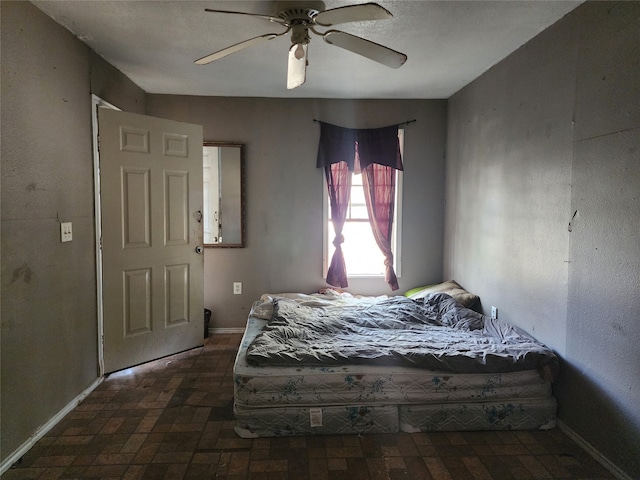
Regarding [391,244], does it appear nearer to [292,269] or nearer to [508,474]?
[292,269]

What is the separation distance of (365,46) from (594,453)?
2.37m

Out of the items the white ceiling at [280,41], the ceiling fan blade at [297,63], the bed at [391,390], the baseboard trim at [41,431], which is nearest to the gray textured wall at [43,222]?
the baseboard trim at [41,431]

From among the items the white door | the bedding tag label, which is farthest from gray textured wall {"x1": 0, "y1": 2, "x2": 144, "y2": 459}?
the bedding tag label

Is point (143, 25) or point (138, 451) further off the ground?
point (143, 25)

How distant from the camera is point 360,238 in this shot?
4.43m

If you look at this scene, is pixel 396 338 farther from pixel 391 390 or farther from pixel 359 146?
pixel 359 146

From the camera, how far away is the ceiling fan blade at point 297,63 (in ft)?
7.21

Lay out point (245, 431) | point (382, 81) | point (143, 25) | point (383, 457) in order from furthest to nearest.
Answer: point (382, 81) → point (143, 25) → point (245, 431) → point (383, 457)

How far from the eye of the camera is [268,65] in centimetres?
319

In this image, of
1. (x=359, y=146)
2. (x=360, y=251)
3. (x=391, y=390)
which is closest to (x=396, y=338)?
(x=391, y=390)

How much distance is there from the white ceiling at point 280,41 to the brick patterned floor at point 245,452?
233 cm

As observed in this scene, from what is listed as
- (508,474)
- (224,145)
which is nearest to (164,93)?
(224,145)

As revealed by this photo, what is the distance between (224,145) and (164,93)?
0.75 metres

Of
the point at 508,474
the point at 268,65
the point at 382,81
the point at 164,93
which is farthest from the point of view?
the point at 164,93
